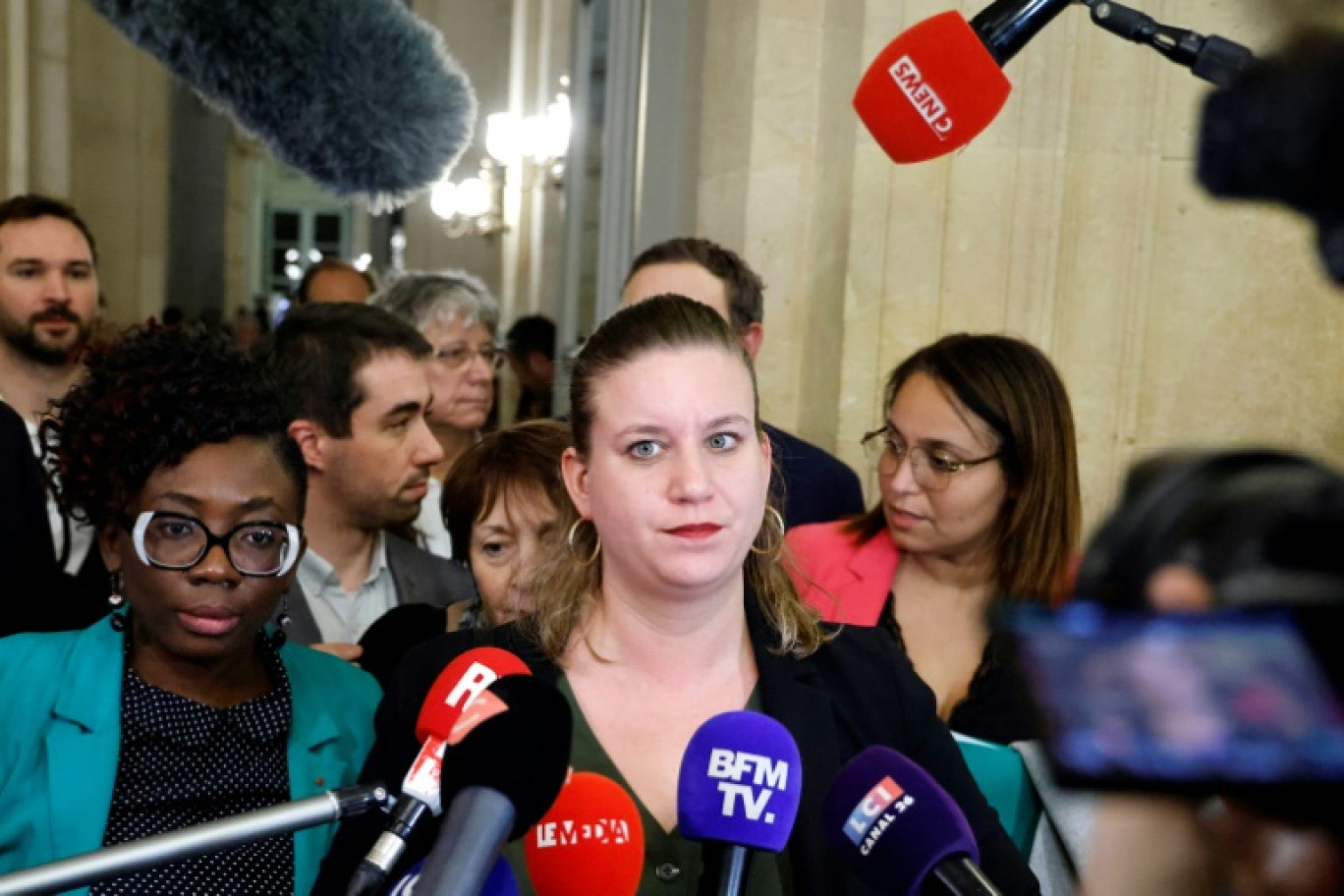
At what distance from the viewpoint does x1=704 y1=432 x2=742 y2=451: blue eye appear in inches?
83.1

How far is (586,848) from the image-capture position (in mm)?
1654

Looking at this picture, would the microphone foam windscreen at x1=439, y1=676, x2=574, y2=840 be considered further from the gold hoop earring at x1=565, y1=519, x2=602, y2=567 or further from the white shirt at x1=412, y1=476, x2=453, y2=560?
the white shirt at x1=412, y1=476, x2=453, y2=560

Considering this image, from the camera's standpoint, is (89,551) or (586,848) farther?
(89,551)

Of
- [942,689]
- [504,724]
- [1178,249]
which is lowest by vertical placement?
[942,689]

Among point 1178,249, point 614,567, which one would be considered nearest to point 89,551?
point 614,567

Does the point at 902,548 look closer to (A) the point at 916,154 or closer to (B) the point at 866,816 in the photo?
(A) the point at 916,154

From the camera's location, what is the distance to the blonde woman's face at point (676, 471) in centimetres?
206

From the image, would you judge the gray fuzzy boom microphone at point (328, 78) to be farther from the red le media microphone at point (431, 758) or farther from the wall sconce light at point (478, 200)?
the wall sconce light at point (478, 200)

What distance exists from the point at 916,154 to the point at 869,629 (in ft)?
3.18

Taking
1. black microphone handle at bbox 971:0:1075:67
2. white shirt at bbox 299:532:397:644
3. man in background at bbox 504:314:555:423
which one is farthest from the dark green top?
man in background at bbox 504:314:555:423

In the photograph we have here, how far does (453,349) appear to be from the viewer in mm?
5297

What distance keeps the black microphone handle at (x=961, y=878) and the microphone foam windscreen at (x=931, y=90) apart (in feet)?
4.97

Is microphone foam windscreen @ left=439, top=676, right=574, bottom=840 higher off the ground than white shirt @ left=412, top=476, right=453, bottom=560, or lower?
higher

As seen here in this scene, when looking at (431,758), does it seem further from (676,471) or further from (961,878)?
(676,471)
